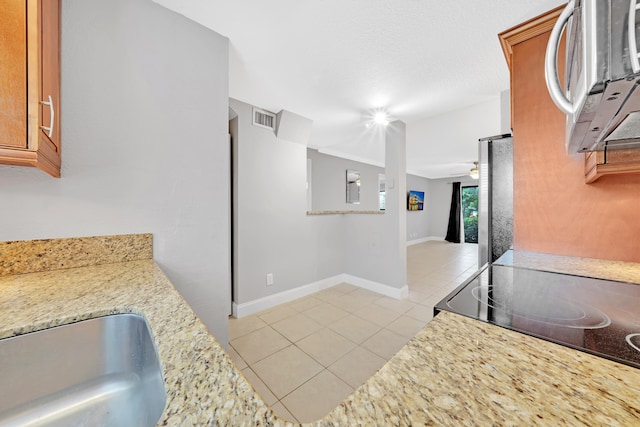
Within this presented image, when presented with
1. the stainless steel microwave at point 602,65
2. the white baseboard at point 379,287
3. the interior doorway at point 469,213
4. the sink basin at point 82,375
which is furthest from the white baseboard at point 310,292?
the interior doorway at point 469,213

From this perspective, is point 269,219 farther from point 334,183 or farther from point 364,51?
point 334,183

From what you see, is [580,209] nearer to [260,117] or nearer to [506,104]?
[506,104]

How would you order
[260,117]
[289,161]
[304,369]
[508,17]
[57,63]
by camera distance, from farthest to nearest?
[289,161], [260,117], [304,369], [508,17], [57,63]

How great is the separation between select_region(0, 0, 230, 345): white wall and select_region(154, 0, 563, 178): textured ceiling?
9.9 inches

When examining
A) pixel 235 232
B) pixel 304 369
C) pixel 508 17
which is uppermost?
pixel 508 17

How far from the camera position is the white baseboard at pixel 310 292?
232cm

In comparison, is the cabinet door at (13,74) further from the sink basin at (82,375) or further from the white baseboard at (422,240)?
the white baseboard at (422,240)

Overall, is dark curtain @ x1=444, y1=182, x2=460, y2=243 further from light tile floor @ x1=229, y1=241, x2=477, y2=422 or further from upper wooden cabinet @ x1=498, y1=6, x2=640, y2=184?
upper wooden cabinet @ x1=498, y1=6, x2=640, y2=184

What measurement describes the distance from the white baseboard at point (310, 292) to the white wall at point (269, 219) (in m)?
0.05

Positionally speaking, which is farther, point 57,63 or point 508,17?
point 508,17

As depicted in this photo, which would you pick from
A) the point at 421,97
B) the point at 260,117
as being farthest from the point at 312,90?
the point at 421,97

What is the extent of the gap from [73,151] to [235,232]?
4.51 ft

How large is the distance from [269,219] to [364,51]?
1749mm

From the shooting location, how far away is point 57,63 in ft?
3.15
